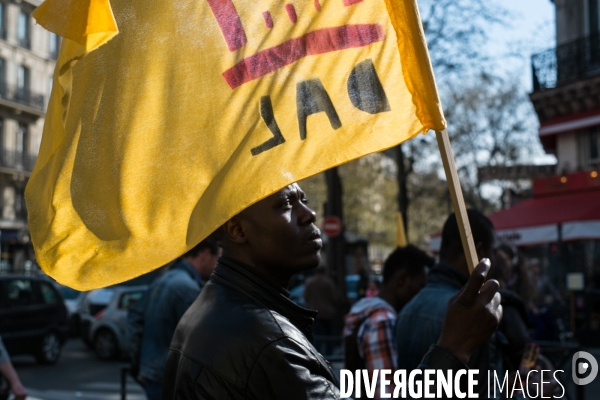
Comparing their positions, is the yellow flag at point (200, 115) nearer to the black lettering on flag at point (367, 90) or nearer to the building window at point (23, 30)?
the black lettering on flag at point (367, 90)

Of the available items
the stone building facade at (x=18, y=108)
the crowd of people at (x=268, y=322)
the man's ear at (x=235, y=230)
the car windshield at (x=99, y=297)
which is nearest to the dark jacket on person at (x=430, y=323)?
the crowd of people at (x=268, y=322)

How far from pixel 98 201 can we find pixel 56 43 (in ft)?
191

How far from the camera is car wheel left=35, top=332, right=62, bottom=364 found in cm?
1622

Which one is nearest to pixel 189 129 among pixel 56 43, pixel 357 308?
pixel 357 308

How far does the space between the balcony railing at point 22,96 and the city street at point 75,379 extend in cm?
3435

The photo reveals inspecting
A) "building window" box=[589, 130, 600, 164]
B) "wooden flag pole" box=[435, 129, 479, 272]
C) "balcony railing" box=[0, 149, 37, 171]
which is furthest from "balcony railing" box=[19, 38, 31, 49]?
"wooden flag pole" box=[435, 129, 479, 272]

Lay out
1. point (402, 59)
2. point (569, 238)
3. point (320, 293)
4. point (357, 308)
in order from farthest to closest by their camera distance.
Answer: point (569, 238)
point (320, 293)
point (357, 308)
point (402, 59)

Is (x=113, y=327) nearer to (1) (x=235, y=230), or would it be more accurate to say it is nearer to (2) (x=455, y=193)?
(1) (x=235, y=230)

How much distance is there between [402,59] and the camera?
2385mm

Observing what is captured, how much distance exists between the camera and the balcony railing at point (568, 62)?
2272cm

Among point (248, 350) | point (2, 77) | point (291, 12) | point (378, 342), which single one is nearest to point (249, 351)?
point (248, 350)

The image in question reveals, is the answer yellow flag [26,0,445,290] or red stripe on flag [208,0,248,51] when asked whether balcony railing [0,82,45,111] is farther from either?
red stripe on flag [208,0,248,51]

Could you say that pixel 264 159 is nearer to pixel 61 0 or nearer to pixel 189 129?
pixel 189 129

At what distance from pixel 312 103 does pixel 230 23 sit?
35 centimetres
